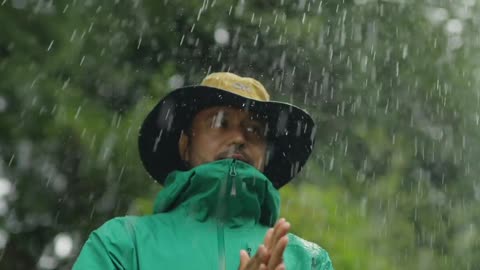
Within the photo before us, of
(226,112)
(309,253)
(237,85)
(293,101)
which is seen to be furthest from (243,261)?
(293,101)

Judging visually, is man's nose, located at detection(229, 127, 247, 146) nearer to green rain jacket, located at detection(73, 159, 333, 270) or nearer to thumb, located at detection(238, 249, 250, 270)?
green rain jacket, located at detection(73, 159, 333, 270)

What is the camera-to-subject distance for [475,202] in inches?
285

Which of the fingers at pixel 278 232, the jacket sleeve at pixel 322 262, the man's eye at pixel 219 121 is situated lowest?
the jacket sleeve at pixel 322 262

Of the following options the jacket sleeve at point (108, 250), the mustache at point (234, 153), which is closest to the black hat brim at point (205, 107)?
the mustache at point (234, 153)

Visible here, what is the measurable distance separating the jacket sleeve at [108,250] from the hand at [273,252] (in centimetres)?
42

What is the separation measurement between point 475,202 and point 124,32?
3.74 meters

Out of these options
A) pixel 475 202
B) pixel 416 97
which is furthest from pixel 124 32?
pixel 475 202

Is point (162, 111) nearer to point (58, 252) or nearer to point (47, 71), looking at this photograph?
point (47, 71)

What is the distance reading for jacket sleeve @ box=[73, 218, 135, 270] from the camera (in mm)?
2154

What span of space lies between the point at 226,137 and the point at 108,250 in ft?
1.97

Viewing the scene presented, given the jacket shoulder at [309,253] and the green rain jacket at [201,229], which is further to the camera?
the jacket shoulder at [309,253]

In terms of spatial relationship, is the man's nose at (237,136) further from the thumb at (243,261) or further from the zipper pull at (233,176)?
the thumb at (243,261)

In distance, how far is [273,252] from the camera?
195 centimetres

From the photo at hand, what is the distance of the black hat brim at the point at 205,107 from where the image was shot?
2.74m
